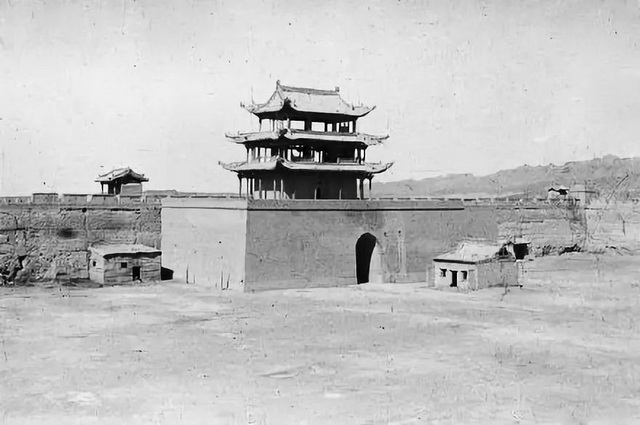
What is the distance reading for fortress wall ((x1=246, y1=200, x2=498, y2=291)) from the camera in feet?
90.1

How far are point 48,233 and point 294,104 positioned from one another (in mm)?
11434

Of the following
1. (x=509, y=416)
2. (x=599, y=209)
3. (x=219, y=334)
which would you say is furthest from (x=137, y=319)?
(x=599, y=209)

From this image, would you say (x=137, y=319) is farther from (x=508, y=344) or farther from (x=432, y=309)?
(x=508, y=344)

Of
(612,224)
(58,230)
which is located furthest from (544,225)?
(58,230)

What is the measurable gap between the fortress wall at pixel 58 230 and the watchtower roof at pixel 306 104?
7460 mm

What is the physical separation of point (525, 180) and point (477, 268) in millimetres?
67332

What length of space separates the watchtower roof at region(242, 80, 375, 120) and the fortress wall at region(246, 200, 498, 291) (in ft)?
14.6

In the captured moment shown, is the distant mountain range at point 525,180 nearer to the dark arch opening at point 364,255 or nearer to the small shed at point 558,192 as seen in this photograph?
the small shed at point 558,192

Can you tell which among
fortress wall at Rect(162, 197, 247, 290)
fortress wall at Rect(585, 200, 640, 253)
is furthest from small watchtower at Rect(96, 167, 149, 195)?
fortress wall at Rect(585, 200, 640, 253)

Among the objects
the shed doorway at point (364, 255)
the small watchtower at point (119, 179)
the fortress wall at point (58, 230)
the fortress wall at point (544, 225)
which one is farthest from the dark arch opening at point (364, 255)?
the small watchtower at point (119, 179)

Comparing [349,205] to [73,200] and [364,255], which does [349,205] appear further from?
[73,200]

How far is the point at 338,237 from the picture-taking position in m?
29.0

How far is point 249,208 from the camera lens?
2728 centimetres

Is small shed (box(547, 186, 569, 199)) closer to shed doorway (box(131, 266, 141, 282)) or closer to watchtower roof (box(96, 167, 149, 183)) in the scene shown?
watchtower roof (box(96, 167, 149, 183))
